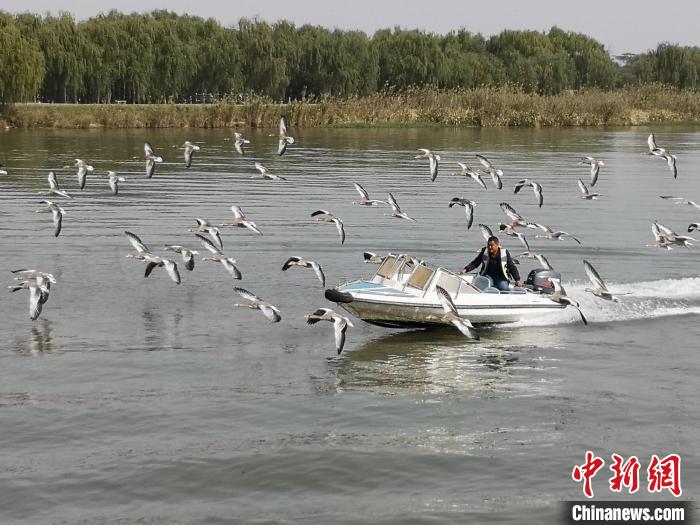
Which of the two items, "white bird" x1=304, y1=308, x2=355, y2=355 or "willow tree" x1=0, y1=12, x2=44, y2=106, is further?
"willow tree" x1=0, y1=12, x2=44, y2=106

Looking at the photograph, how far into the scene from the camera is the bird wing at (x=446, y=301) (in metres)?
27.6

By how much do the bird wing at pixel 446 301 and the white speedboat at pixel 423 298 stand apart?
0.69 feet

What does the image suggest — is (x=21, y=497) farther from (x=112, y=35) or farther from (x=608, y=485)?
(x=112, y=35)

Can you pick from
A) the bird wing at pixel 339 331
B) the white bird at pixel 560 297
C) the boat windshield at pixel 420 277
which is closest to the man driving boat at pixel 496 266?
the white bird at pixel 560 297

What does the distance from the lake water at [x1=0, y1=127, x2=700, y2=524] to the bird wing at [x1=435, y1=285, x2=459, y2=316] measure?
2.87 feet

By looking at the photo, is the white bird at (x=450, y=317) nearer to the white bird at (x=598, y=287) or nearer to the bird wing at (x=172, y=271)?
the white bird at (x=598, y=287)

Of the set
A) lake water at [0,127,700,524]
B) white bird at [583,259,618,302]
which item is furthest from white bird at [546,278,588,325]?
lake water at [0,127,700,524]

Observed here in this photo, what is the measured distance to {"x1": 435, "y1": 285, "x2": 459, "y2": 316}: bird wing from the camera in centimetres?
2756

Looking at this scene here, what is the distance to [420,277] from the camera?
28.5 metres

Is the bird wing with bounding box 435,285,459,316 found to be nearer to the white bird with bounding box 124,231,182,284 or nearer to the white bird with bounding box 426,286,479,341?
the white bird with bounding box 426,286,479,341

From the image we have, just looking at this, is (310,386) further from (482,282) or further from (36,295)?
(36,295)

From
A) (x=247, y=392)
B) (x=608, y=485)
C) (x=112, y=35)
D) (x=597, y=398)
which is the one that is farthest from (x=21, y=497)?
(x=112, y=35)

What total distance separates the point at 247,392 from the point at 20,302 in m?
10.4

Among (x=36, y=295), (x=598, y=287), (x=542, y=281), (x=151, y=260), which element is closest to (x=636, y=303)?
(x=598, y=287)
